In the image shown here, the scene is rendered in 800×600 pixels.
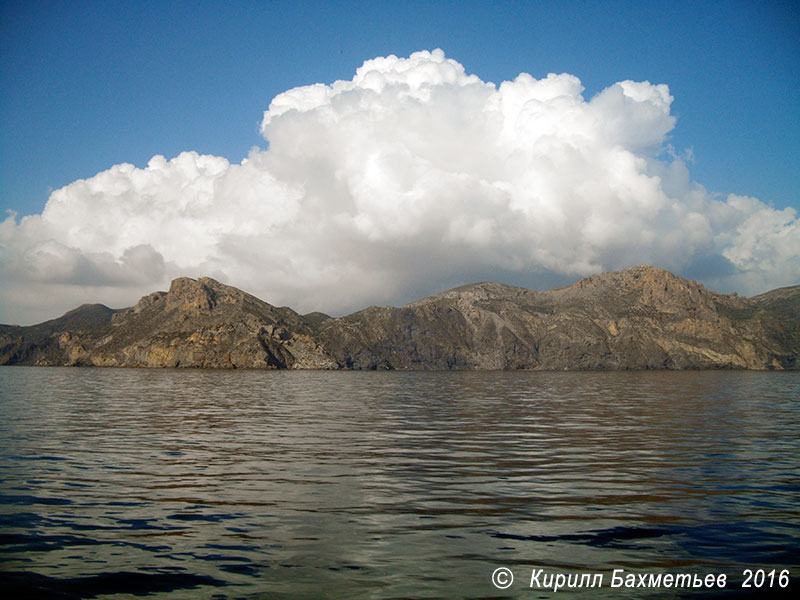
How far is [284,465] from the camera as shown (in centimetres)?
3083

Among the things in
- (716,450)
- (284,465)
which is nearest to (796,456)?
(716,450)

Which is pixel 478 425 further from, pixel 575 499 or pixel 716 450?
pixel 575 499

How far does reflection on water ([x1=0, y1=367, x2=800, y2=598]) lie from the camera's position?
1488 centimetres

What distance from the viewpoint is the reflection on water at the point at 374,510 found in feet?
48.8

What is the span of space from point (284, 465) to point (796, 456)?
30.0 meters

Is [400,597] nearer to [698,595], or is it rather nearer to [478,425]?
[698,595]

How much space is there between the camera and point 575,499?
2314 centimetres

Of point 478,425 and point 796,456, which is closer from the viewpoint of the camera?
point 796,456

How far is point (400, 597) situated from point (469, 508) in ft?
28.3

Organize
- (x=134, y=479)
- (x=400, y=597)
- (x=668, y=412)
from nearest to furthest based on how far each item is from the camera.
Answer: (x=400, y=597), (x=134, y=479), (x=668, y=412)

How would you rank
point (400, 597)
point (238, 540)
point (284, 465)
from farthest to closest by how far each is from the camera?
point (284, 465)
point (238, 540)
point (400, 597)

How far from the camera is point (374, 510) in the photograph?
69.7 ft

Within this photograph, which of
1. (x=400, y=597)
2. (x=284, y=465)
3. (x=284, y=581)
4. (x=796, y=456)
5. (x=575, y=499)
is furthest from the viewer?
(x=796, y=456)

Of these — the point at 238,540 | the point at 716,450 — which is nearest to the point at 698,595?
the point at 238,540
